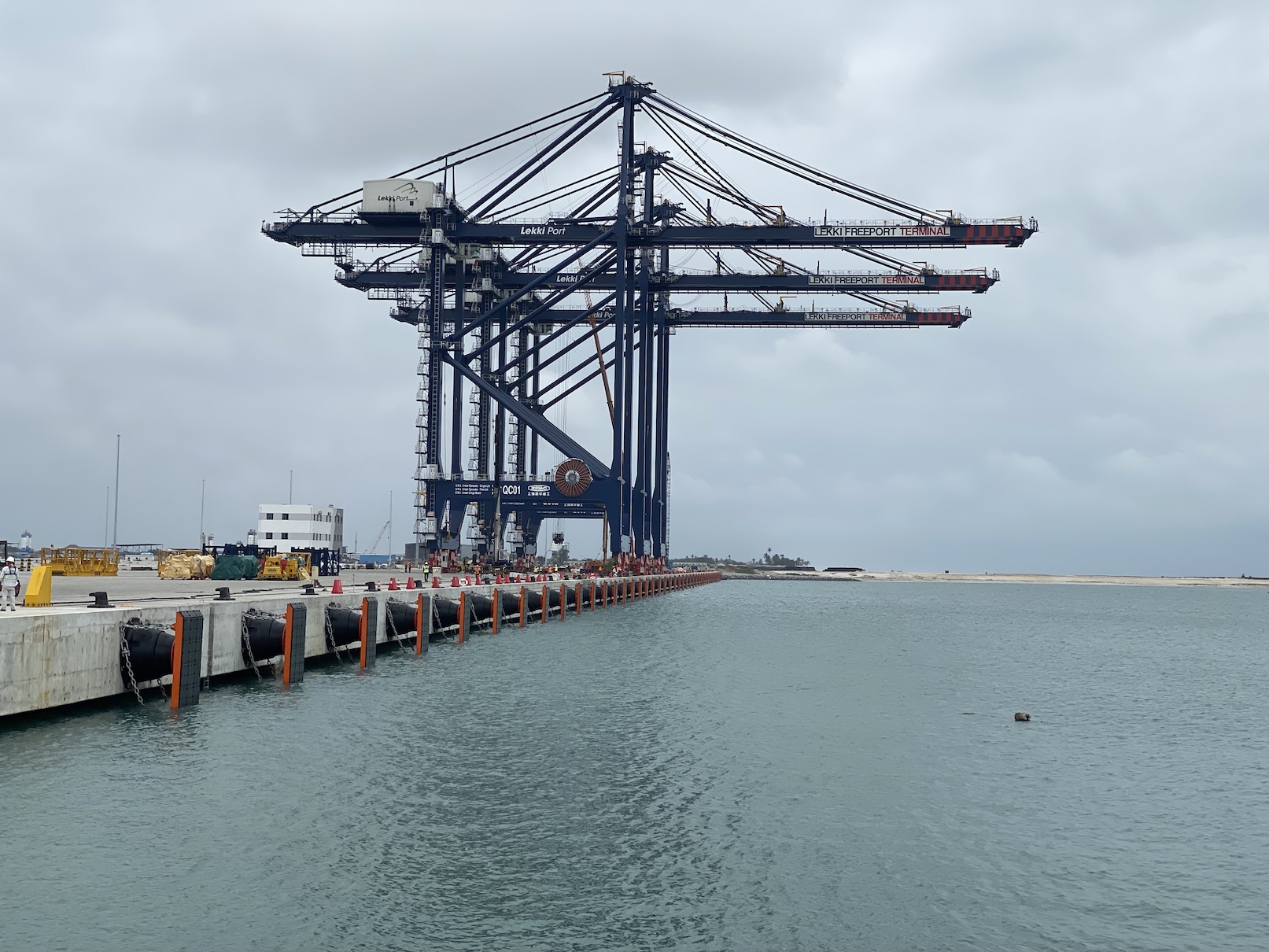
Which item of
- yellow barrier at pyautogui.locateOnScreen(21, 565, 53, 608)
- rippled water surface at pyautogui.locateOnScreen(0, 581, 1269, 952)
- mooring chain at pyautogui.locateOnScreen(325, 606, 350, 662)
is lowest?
rippled water surface at pyautogui.locateOnScreen(0, 581, 1269, 952)

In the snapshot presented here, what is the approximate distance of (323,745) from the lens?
19.9 m

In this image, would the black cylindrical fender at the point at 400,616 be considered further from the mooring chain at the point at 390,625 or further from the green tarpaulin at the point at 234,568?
the green tarpaulin at the point at 234,568

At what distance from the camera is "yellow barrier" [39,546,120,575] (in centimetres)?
5212

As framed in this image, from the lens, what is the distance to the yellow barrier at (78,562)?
171ft

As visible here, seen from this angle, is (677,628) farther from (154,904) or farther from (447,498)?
(154,904)

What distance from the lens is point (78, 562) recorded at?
52969mm

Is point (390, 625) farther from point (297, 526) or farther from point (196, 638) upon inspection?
point (297, 526)

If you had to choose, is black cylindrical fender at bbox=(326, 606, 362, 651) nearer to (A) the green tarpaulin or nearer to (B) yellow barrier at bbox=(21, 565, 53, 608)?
(B) yellow barrier at bbox=(21, 565, 53, 608)

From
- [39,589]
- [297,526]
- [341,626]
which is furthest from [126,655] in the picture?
[297,526]

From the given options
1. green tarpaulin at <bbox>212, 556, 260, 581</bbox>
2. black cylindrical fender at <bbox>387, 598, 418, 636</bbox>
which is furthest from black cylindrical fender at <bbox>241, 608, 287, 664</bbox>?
green tarpaulin at <bbox>212, 556, 260, 581</bbox>

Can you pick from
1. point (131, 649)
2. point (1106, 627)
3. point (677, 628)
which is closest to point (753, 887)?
point (131, 649)

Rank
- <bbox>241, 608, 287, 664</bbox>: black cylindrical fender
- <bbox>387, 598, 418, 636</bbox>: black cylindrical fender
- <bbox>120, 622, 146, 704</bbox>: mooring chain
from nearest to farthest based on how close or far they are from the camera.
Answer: <bbox>120, 622, 146, 704</bbox>: mooring chain, <bbox>241, 608, 287, 664</bbox>: black cylindrical fender, <bbox>387, 598, 418, 636</bbox>: black cylindrical fender

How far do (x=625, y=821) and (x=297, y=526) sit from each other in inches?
3478

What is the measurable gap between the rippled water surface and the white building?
69303 mm
